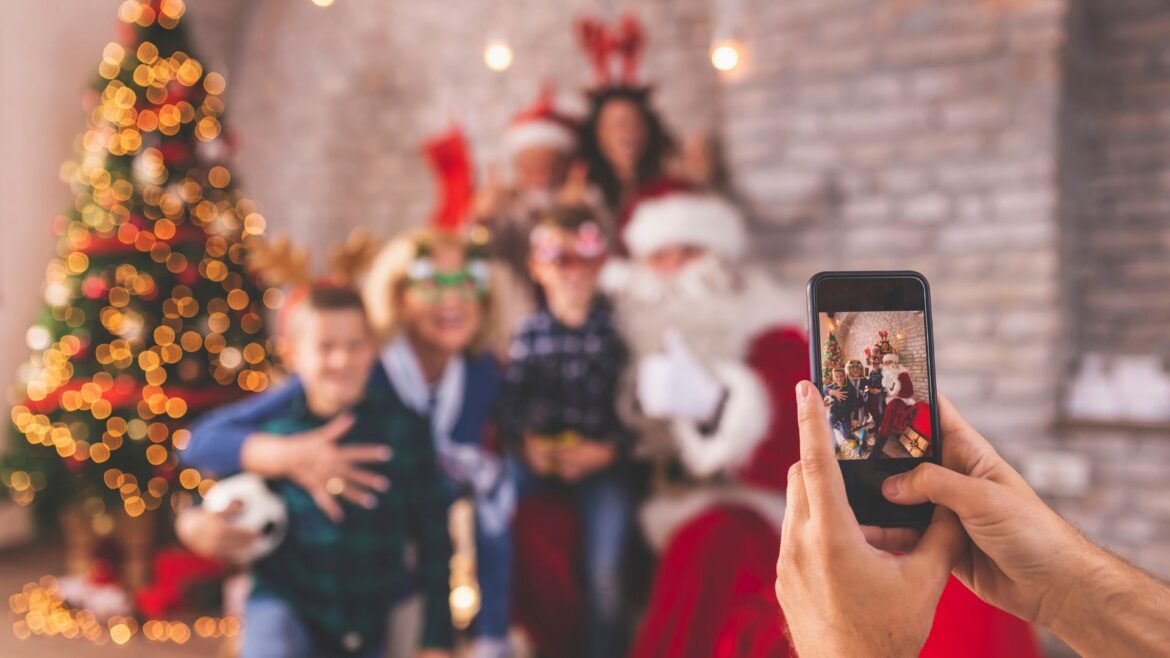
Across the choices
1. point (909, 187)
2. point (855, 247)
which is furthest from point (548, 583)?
point (909, 187)

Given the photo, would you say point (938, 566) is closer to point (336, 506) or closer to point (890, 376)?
point (890, 376)

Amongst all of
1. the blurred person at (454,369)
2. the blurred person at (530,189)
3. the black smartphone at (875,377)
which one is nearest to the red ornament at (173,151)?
the blurred person at (530,189)

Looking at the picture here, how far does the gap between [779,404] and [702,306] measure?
1.17 ft

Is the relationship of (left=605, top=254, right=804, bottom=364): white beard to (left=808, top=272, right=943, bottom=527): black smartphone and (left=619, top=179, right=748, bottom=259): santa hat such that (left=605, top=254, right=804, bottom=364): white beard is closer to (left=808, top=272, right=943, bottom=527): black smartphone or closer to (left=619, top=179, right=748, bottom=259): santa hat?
(left=619, top=179, right=748, bottom=259): santa hat

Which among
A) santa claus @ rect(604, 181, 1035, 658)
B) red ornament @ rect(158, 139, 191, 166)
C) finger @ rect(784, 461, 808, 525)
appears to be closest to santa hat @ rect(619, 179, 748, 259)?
santa claus @ rect(604, 181, 1035, 658)

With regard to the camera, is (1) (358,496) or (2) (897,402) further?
(1) (358,496)

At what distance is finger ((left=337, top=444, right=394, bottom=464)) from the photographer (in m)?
1.74

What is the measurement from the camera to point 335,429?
1.74 metres

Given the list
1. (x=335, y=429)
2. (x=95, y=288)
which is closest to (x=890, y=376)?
(x=335, y=429)

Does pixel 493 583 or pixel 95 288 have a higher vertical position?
pixel 95 288

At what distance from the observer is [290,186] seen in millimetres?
4367

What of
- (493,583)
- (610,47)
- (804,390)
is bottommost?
(493,583)

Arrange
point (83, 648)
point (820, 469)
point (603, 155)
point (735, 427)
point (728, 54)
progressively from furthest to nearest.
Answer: point (603, 155)
point (728, 54)
point (83, 648)
point (735, 427)
point (820, 469)

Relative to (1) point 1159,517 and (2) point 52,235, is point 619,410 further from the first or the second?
(2) point 52,235
